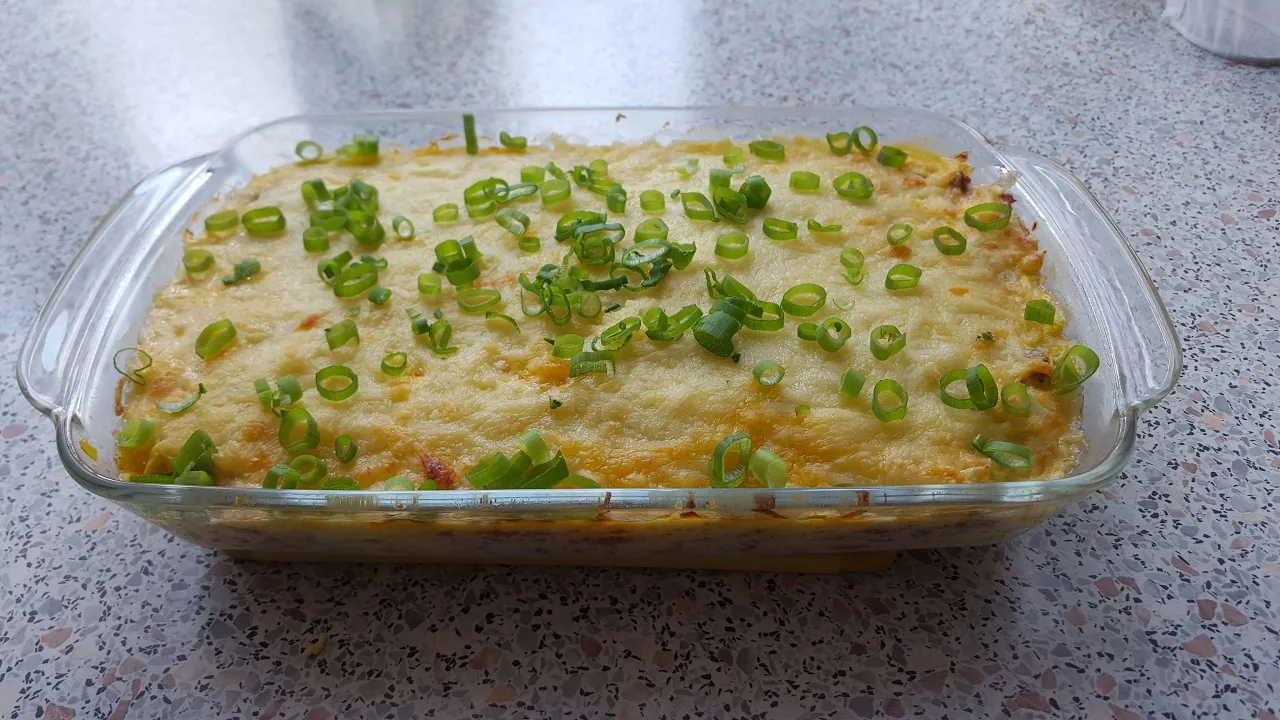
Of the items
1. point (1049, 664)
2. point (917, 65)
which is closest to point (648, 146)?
point (917, 65)

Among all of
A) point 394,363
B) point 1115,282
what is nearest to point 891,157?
point 1115,282

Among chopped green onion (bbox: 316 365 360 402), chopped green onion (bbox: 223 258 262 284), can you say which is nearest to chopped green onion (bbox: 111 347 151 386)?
chopped green onion (bbox: 223 258 262 284)

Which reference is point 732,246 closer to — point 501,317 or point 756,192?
point 756,192

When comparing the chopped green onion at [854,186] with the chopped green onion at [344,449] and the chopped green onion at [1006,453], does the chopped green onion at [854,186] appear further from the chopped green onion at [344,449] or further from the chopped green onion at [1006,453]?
the chopped green onion at [344,449]

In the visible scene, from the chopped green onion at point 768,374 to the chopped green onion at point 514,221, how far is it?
2.11ft

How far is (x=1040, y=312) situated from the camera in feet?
5.02

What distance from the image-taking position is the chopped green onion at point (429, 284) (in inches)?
64.8

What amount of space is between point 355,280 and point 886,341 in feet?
3.40

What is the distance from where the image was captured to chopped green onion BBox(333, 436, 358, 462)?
1.38m

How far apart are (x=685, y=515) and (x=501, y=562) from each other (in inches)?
14.5

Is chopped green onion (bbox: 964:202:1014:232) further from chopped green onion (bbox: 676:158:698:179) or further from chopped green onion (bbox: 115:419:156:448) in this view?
chopped green onion (bbox: 115:419:156:448)

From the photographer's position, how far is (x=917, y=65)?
2.71 metres

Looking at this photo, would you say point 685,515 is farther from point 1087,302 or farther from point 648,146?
point 648,146

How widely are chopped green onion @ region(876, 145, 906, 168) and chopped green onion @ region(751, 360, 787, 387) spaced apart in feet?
2.41
